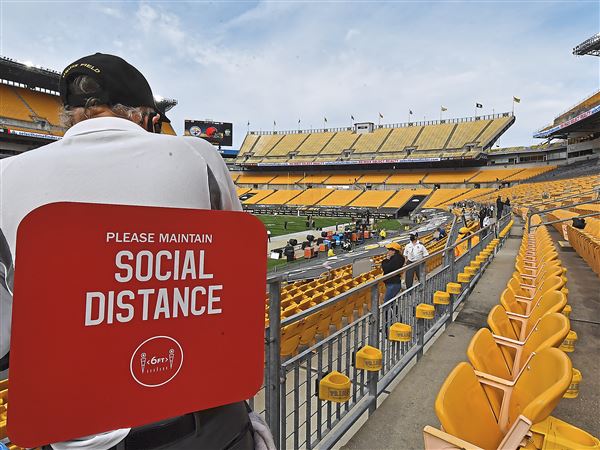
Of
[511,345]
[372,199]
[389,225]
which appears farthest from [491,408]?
[372,199]

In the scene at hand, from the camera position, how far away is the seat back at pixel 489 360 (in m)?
2.03

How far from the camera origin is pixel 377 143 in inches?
2141

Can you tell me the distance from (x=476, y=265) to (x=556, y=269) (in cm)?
245

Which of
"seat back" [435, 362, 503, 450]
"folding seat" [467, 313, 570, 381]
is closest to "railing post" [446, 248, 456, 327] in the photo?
"folding seat" [467, 313, 570, 381]

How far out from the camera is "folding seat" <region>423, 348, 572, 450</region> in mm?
1491

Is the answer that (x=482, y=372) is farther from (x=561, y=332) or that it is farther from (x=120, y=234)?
(x=120, y=234)

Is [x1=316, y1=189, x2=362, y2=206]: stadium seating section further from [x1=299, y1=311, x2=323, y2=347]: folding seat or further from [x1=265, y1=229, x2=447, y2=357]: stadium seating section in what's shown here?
[x1=299, y1=311, x2=323, y2=347]: folding seat

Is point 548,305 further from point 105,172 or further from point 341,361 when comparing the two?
point 105,172

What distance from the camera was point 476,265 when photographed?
20.8ft

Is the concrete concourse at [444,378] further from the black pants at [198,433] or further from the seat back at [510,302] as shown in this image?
the black pants at [198,433]

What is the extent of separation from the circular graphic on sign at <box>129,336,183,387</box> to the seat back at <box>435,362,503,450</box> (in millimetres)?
1220

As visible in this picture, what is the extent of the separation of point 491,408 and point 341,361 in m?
1.62

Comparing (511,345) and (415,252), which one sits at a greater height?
(511,345)

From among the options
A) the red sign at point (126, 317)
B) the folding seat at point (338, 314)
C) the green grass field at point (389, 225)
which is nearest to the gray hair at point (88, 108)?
the red sign at point (126, 317)
